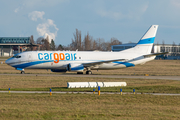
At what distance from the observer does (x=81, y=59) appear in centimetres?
5372

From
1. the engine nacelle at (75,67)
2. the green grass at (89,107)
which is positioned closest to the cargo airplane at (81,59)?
the engine nacelle at (75,67)

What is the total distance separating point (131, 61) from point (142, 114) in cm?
3892

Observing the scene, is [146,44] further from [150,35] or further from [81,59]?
[81,59]

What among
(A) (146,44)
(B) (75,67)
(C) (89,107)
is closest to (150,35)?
(A) (146,44)

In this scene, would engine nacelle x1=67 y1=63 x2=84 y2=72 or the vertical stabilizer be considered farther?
the vertical stabilizer

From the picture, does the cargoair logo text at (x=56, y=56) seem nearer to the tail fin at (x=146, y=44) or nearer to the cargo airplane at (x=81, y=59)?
the cargo airplane at (x=81, y=59)

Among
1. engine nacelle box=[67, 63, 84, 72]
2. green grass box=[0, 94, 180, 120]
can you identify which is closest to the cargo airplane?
engine nacelle box=[67, 63, 84, 72]

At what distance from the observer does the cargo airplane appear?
51.5m

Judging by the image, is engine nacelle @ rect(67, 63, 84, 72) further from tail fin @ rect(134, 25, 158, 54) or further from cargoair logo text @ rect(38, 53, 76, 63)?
tail fin @ rect(134, 25, 158, 54)

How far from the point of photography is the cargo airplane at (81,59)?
5150 centimetres

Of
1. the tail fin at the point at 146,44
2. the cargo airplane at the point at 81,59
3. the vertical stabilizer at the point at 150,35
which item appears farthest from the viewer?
the tail fin at the point at 146,44

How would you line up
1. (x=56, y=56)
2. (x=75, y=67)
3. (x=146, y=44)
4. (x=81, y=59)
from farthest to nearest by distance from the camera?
1. (x=146, y=44)
2. (x=81, y=59)
3. (x=56, y=56)
4. (x=75, y=67)

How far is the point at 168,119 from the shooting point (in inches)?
661

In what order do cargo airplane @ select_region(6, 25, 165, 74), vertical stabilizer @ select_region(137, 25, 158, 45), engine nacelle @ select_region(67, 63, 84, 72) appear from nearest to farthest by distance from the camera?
1. cargo airplane @ select_region(6, 25, 165, 74)
2. engine nacelle @ select_region(67, 63, 84, 72)
3. vertical stabilizer @ select_region(137, 25, 158, 45)
